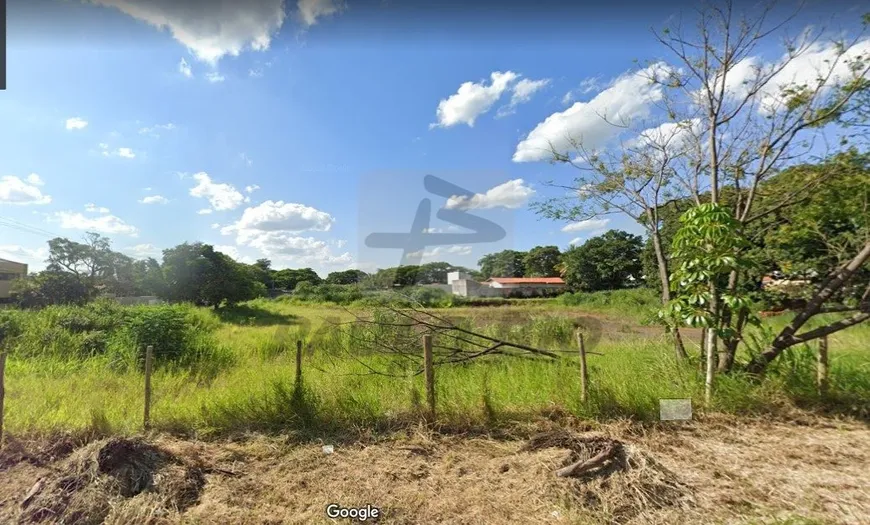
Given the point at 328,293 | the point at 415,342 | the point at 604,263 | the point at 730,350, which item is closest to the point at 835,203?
the point at 730,350

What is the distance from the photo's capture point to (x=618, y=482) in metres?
2.11

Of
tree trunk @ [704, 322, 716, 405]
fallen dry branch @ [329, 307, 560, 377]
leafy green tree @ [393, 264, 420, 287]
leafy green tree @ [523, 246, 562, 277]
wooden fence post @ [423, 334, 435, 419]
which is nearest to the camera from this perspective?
wooden fence post @ [423, 334, 435, 419]

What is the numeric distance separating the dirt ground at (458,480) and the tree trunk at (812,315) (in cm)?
67

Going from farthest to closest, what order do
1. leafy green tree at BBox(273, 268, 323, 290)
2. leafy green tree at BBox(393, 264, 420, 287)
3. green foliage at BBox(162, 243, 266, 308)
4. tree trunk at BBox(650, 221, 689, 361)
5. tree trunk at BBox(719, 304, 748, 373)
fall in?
green foliage at BBox(162, 243, 266, 308)
leafy green tree at BBox(273, 268, 323, 290)
leafy green tree at BBox(393, 264, 420, 287)
tree trunk at BBox(650, 221, 689, 361)
tree trunk at BBox(719, 304, 748, 373)

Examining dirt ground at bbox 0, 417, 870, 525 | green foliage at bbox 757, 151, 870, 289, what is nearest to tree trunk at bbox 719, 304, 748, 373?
dirt ground at bbox 0, 417, 870, 525

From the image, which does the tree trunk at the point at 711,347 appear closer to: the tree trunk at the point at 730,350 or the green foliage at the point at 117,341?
the tree trunk at the point at 730,350

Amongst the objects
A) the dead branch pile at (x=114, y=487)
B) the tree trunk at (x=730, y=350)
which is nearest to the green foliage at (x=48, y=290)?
the dead branch pile at (x=114, y=487)

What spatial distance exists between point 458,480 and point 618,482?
995 mm

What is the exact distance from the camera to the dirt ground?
1.99m

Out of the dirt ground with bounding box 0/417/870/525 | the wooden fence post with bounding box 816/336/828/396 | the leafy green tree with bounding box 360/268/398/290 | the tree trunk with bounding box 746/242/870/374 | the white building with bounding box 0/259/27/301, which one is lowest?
the dirt ground with bounding box 0/417/870/525

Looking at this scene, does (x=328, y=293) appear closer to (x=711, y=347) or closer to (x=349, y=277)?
(x=349, y=277)

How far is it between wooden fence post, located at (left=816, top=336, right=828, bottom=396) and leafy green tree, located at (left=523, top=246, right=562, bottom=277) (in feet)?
51.2

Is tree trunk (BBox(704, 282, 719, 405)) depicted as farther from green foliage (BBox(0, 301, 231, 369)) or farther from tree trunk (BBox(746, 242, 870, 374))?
green foliage (BBox(0, 301, 231, 369))

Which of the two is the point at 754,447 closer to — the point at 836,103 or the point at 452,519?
the point at 452,519
